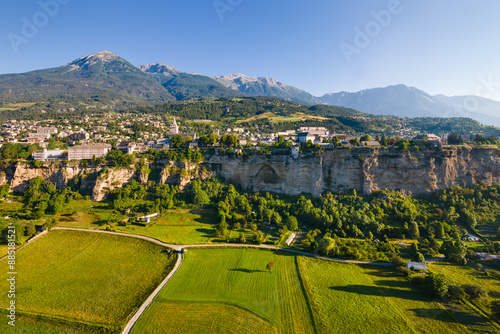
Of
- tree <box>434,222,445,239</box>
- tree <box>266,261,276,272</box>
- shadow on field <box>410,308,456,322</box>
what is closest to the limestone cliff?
tree <box>266,261,276,272</box>

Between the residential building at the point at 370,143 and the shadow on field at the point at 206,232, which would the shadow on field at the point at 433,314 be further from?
the residential building at the point at 370,143

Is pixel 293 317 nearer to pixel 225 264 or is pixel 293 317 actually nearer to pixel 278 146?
pixel 225 264

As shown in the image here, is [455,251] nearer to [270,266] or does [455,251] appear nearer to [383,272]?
[383,272]

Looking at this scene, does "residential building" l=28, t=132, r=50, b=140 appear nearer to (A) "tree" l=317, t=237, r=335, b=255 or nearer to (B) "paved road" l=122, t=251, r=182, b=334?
(B) "paved road" l=122, t=251, r=182, b=334

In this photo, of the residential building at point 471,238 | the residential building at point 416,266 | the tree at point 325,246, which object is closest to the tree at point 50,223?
the tree at point 325,246

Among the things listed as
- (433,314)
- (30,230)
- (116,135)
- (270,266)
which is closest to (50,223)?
(30,230)
